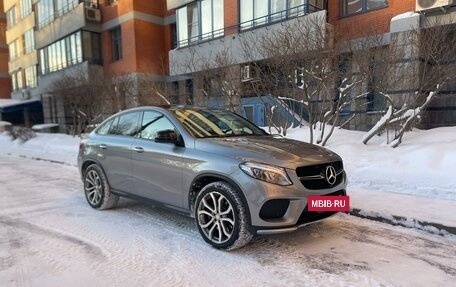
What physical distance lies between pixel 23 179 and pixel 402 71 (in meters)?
9.47

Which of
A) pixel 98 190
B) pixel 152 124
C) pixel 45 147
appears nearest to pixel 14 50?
pixel 45 147

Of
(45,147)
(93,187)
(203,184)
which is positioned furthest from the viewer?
(45,147)

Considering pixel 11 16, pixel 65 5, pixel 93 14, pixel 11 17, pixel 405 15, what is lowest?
pixel 405 15

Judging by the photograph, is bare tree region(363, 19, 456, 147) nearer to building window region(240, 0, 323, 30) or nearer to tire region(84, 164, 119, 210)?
building window region(240, 0, 323, 30)

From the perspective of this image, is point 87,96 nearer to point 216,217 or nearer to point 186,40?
point 186,40

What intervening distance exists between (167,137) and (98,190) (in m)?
2.03

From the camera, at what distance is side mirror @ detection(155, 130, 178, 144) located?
4.42 meters

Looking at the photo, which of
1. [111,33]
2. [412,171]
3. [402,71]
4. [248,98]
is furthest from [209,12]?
[412,171]

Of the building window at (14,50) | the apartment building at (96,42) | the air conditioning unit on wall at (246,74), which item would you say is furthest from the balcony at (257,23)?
the building window at (14,50)

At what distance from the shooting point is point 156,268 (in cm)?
358

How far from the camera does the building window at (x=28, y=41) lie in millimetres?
33438

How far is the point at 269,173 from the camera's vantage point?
3.68 metres

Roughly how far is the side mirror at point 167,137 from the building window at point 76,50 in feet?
74.4

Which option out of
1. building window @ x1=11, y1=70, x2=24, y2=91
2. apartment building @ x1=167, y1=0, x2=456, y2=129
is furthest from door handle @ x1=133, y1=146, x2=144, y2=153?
building window @ x1=11, y1=70, x2=24, y2=91
